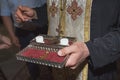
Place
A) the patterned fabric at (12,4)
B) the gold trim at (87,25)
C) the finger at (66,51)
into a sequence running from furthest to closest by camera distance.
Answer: the patterned fabric at (12,4) → the gold trim at (87,25) → the finger at (66,51)

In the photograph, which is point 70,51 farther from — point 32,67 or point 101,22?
point 32,67

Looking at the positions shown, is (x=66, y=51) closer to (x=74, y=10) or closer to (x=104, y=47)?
(x=104, y=47)

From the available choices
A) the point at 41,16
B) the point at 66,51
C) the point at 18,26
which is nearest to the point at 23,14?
the point at 41,16

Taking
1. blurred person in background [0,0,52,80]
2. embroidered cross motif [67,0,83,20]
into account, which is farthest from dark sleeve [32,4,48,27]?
blurred person in background [0,0,52,80]

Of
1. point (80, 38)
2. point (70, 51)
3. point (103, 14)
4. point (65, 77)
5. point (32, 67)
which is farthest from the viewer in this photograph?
point (32, 67)

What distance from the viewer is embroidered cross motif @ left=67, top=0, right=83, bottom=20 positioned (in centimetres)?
110

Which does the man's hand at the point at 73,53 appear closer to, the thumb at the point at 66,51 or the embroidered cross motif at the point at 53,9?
the thumb at the point at 66,51

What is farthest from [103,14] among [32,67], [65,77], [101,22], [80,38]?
[32,67]

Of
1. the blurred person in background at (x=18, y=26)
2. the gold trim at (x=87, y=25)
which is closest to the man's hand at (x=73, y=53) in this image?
the gold trim at (x=87, y=25)

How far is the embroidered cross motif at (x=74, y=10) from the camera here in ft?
3.62

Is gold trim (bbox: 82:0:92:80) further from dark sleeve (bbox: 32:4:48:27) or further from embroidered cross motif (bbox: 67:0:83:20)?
dark sleeve (bbox: 32:4:48:27)

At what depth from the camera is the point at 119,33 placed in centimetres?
96

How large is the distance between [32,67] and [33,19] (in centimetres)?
109

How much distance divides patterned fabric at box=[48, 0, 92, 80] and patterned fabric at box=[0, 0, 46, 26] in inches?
18.9
